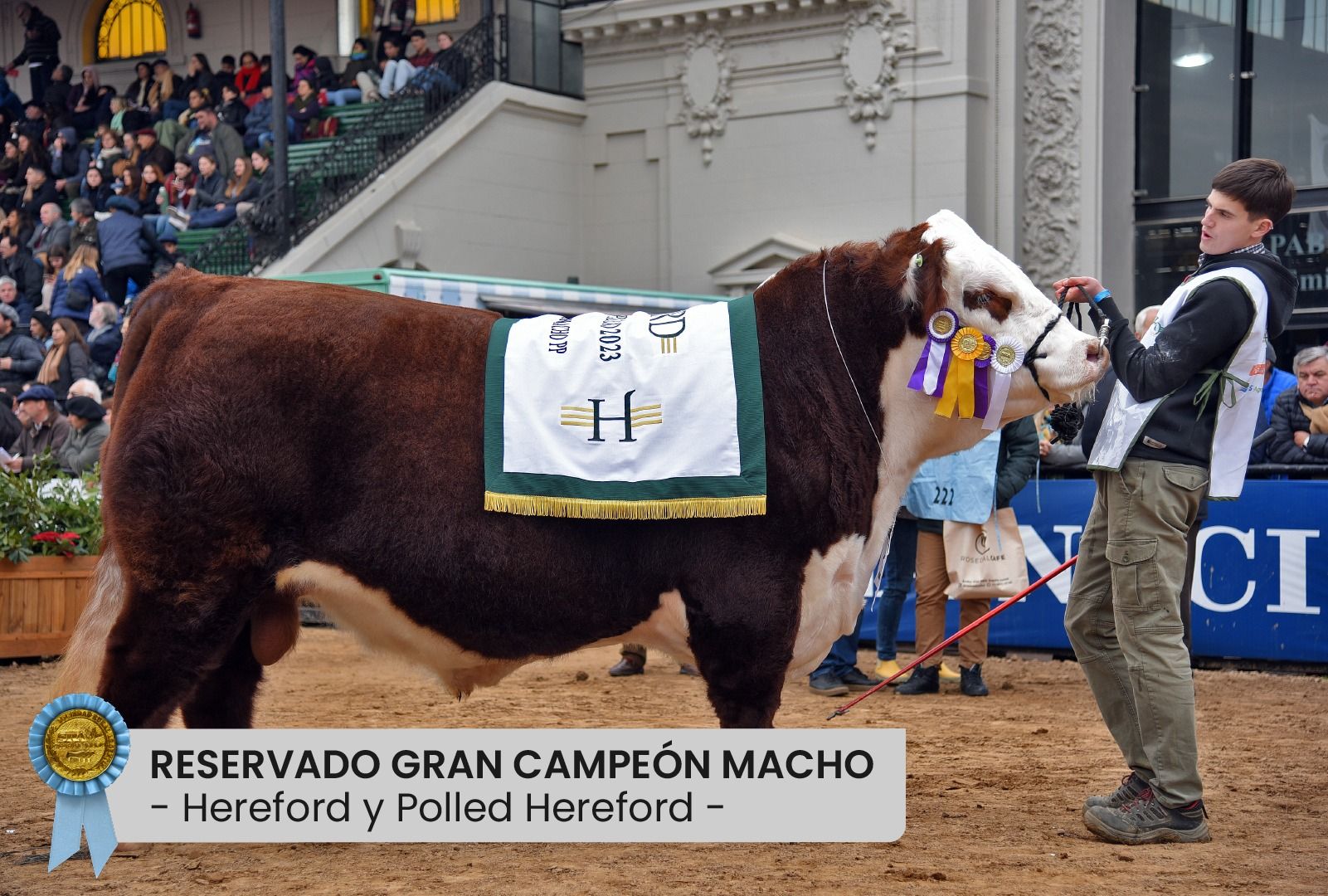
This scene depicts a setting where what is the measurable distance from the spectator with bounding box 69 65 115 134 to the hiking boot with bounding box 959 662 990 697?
63.3ft

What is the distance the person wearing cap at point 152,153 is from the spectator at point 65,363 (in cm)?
512

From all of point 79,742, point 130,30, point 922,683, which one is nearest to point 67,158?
point 130,30

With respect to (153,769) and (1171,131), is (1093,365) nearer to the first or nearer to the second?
(153,769)

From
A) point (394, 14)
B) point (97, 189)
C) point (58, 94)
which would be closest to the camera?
point (97, 189)

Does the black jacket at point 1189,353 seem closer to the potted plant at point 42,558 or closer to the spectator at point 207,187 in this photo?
the potted plant at point 42,558

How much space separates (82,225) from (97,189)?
1569 millimetres

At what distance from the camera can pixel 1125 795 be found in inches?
215

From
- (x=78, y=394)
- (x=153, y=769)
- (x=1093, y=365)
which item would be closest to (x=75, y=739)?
(x=153, y=769)

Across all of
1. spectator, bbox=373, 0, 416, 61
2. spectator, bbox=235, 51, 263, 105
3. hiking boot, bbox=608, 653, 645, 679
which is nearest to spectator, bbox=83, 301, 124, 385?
spectator, bbox=235, 51, 263, 105

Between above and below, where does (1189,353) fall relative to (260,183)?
below

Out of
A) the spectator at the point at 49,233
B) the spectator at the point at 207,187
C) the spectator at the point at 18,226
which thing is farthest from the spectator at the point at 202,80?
the spectator at the point at 18,226

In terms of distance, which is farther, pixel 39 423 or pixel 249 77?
pixel 249 77

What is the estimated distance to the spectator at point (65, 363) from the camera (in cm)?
1641

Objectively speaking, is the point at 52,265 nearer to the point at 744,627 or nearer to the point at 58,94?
the point at 58,94
